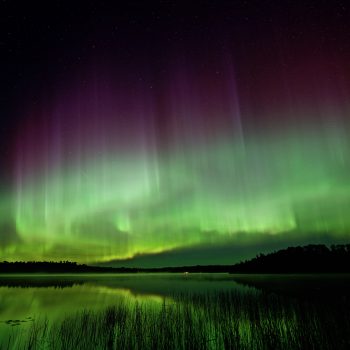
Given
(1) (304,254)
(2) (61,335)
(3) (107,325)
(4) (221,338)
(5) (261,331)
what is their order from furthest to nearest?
1. (1) (304,254)
2. (3) (107,325)
3. (2) (61,335)
4. (4) (221,338)
5. (5) (261,331)

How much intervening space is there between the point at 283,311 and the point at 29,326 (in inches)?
506

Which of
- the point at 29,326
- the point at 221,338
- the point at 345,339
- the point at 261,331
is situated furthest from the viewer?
the point at 29,326

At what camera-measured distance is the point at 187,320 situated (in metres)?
13.4

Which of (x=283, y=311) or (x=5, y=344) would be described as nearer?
(x=5, y=344)

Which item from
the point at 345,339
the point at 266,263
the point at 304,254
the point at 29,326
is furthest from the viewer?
the point at 266,263

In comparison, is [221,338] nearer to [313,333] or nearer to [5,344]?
[313,333]

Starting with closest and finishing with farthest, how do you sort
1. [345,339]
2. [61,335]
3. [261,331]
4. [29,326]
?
[345,339]
[261,331]
[61,335]
[29,326]

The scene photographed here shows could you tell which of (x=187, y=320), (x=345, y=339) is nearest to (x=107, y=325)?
(x=187, y=320)

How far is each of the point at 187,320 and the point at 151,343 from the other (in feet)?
7.29

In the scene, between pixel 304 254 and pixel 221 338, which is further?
pixel 304 254

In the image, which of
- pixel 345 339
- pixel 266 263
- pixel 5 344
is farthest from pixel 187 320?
pixel 266 263

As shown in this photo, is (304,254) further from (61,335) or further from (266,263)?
(61,335)

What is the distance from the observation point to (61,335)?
524 inches

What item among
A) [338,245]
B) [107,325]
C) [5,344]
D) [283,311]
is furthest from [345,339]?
[338,245]
